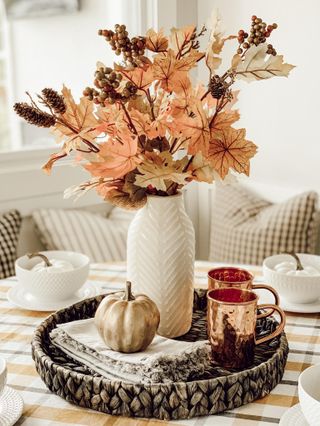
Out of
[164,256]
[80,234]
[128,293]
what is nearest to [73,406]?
[128,293]

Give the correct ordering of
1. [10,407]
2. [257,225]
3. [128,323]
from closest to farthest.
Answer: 1. [10,407]
2. [128,323]
3. [257,225]

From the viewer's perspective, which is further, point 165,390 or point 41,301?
point 41,301

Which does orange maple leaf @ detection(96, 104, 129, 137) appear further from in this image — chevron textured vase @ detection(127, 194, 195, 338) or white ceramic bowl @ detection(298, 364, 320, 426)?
white ceramic bowl @ detection(298, 364, 320, 426)

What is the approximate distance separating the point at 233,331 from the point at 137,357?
0.18 m

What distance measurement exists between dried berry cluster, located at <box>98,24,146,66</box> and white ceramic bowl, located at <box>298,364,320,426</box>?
2.09 ft

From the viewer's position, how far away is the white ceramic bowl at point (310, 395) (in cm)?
103

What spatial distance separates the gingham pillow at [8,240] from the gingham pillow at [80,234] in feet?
0.39

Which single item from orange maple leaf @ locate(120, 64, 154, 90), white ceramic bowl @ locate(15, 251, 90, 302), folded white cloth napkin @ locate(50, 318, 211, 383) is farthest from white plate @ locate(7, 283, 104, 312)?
orange maple leaf @ locate(120, 64, 154, 90)

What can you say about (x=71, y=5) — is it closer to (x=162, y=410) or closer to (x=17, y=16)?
(x=17, y=16)

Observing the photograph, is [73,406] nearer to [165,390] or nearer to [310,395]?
[165,390]

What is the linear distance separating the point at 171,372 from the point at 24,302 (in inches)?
24.0

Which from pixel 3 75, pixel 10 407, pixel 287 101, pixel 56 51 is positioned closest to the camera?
pixel 10 407

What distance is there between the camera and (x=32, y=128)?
425cm

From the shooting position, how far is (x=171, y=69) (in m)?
1.34
